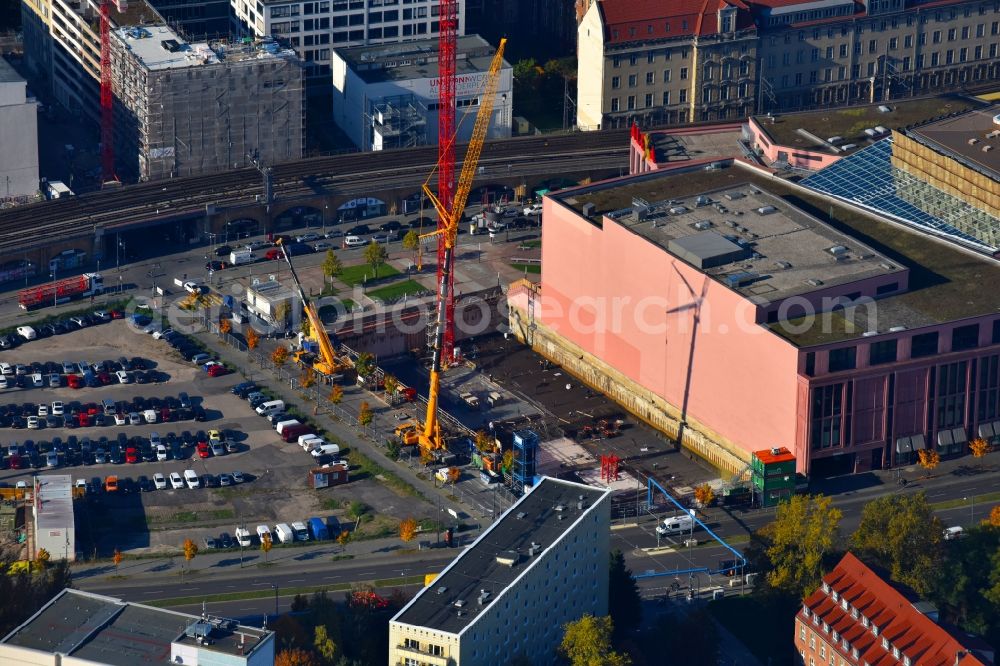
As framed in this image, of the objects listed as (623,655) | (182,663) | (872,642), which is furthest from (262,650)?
(872,642)

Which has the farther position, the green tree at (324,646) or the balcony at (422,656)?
the green tree at (324,646)

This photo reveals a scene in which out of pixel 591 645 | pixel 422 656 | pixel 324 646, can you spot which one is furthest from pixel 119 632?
pixel 591 645

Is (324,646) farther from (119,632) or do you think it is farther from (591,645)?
(591,645)

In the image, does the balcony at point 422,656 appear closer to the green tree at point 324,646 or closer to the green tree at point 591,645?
the green tree at point 324,646

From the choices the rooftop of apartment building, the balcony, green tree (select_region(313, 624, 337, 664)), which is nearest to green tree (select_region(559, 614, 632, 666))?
the balcony

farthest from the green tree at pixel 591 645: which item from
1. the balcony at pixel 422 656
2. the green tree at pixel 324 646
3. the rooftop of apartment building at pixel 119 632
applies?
the rooftop of apartment building at pixel 119 632

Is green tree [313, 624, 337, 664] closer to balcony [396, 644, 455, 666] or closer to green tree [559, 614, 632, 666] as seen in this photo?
balcony [396, 644, 455, 666]
